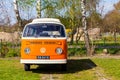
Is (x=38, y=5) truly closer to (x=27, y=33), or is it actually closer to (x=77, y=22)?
(x=27, y=33)

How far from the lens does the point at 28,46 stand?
15570 millimetres

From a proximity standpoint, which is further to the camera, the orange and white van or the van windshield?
the van windshield

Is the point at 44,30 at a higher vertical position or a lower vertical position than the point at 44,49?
higher

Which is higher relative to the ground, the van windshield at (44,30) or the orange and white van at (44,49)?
the van windshield at (44,30)

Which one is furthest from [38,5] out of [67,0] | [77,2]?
[77,2]

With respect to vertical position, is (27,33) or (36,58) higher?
(27,33)

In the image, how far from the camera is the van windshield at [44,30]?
1603 centimetres

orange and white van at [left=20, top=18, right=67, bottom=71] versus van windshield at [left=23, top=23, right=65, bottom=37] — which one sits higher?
van windshield at [left=23, top=23, right=65, bottom=37]

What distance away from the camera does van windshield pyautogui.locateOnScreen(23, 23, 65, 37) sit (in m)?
16.0

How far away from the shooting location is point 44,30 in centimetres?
1630

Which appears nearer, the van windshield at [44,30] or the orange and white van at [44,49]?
the orange and white van at [44,49]

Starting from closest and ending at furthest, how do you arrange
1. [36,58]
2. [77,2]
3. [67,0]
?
[36,58] < [67,0] < [77,2]

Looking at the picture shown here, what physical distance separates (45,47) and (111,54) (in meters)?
11.8

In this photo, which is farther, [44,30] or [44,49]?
[44,30]
